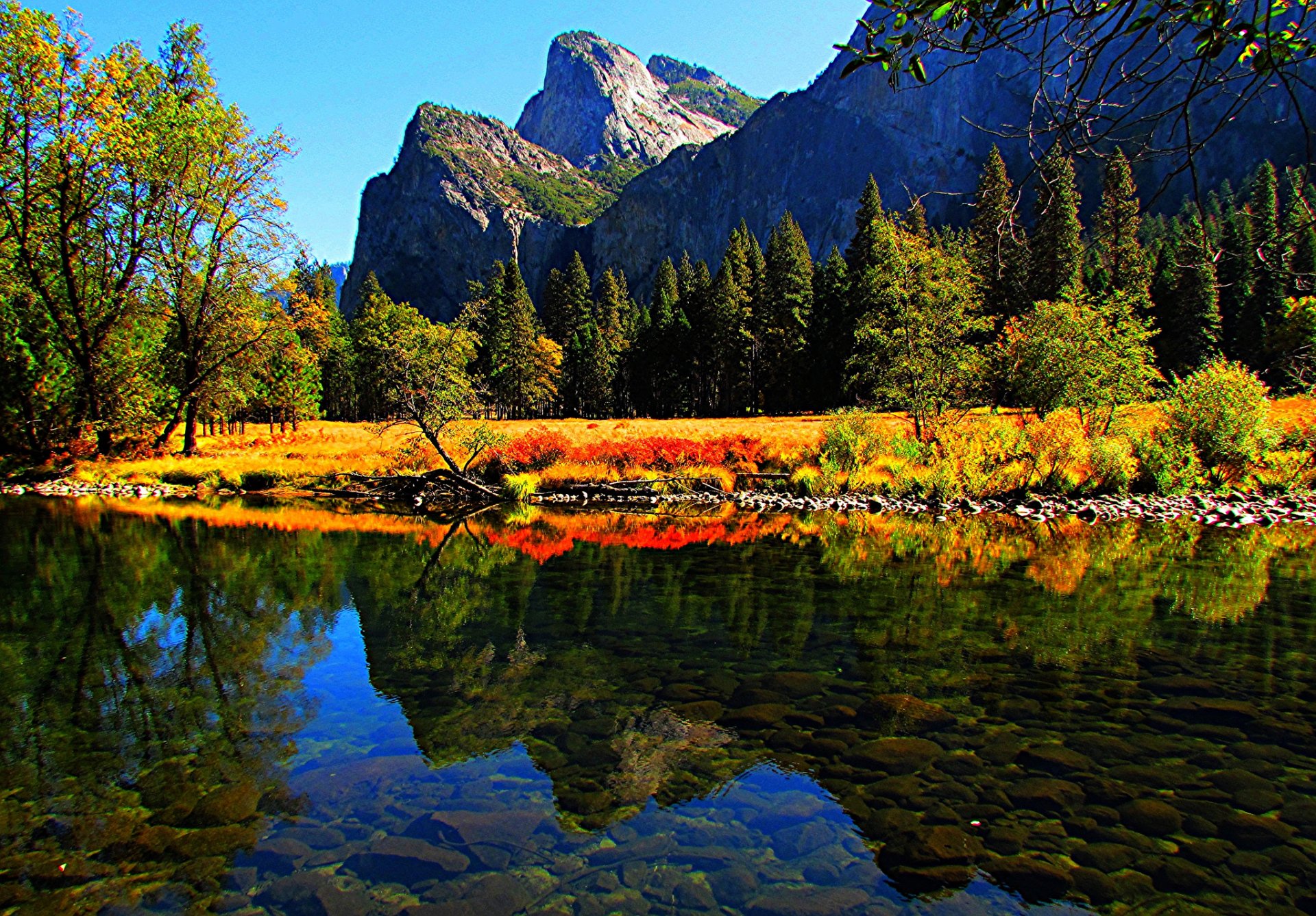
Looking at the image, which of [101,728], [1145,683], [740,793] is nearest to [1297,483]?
[1145,683]

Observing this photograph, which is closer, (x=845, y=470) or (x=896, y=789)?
(x=896, y=789)

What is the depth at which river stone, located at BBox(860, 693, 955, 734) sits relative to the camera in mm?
6785

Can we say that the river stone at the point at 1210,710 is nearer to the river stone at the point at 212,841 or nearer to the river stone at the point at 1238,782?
the river stone at the point at 1238,782

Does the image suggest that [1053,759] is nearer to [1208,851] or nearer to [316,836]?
[1208,851]

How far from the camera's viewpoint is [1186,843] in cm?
501

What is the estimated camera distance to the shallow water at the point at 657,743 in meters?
4.73

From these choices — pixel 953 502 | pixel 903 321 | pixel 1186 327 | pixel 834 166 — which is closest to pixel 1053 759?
pixel 953 502

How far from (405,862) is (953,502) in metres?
21.3

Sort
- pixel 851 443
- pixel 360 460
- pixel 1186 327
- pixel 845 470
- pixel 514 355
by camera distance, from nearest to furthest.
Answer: pixel 845 470 < pixel 851 443 < pixel 360 460 < pixel 1186 327 < pixel 514 355

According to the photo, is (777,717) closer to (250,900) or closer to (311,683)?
(250,900)

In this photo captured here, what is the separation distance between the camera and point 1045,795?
5609 mm

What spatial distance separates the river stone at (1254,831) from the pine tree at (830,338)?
5184 cm

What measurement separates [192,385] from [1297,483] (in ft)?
133

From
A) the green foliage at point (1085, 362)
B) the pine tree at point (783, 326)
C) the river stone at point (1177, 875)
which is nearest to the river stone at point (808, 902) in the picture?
the river stone at point (1177, 875)
